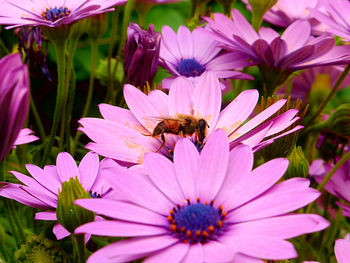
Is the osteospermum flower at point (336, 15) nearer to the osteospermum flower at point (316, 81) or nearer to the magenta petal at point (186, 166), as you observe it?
the osteospermum flower at point (316, 81)

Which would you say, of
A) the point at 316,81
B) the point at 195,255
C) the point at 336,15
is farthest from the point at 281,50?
the point at 195,255

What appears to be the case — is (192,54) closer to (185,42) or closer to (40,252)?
(185,42)

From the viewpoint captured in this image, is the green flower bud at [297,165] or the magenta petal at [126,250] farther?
the green flower bud at [297,165]

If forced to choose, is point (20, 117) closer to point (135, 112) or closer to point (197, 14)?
point (135, 112)

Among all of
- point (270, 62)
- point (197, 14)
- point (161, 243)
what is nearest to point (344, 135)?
point (270, 62)

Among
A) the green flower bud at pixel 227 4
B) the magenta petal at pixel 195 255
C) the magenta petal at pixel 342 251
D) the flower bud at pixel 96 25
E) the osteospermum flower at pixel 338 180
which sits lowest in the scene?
the osteospermum flower at pixel 338 180

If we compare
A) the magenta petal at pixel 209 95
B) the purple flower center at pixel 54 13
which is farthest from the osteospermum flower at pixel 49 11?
the magenta petal at pixel 209 95

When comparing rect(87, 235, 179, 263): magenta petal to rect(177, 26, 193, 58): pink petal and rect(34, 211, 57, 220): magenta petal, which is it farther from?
rect(177, 26, 193, 58): pink petal
